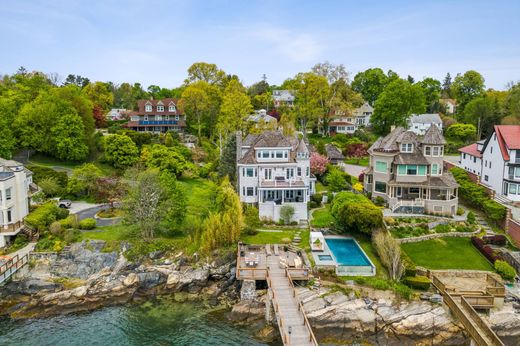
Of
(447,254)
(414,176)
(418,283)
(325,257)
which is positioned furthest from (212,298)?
(414,176)

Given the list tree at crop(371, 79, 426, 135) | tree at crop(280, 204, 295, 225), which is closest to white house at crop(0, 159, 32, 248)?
tree at crop(280, 204, 295, 225)

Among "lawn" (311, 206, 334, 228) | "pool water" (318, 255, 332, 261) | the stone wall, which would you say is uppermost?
"lawn" (311, 206, 334, 228)

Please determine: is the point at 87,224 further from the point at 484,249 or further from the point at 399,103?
the point at 399,103

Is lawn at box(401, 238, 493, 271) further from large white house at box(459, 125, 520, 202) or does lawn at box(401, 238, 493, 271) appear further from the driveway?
the driveway

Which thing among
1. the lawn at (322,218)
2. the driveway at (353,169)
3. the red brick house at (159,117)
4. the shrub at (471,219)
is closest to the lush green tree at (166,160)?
the red brick house at (159,117)

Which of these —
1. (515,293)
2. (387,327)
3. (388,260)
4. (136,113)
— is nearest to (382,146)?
(388,260)

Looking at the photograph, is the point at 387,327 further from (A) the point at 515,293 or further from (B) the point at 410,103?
(B) the point at 410,103
